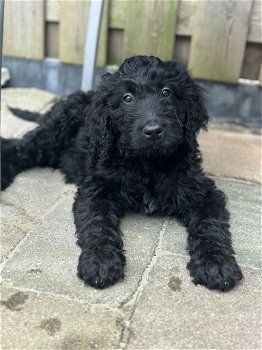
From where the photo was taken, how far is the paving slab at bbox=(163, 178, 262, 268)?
2.71 meters

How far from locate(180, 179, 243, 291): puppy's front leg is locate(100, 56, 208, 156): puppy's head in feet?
1.20

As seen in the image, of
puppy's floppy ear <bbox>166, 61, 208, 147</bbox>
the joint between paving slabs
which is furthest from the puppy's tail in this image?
the joint between paving slabs

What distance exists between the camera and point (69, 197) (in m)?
3.31

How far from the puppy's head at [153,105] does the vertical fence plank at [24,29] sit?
2.09m

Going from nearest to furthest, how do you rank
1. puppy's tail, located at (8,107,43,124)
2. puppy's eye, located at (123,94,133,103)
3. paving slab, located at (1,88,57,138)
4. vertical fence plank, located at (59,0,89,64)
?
1. puppy's eye, located at (123,94,133,103)
2. paving slab, located at (1,88,57,138)
3. puppy's tail, located at (8,107,43,124)
4. vertical fence plank, located at (59,0,89,64)

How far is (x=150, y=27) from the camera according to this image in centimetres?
462

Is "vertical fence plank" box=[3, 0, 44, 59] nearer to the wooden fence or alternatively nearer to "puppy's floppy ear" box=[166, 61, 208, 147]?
the wooden fence

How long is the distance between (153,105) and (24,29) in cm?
268

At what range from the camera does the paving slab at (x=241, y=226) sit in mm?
2710

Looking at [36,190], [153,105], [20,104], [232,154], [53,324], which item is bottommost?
[53,324]

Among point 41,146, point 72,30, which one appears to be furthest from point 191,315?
point 72,30

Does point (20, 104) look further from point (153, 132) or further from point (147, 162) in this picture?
point (153, 132)

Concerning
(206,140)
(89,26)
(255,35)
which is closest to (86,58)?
(89,26)

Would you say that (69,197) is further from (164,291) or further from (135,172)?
(164,291)
